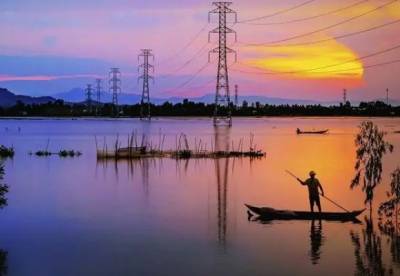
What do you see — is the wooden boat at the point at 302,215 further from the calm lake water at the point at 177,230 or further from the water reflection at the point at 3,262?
the water reflection at the point at 3,262

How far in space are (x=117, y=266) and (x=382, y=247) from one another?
27.1 ft

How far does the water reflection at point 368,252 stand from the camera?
18.0 meters

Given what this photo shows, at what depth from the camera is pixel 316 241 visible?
21219mm

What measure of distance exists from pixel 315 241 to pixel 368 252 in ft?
5.93

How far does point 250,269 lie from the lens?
17.8 meters

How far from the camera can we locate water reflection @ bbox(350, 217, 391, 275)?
59.1 ft

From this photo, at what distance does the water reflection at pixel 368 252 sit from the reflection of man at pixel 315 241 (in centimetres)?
105

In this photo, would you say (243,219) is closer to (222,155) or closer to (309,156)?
(222,155)

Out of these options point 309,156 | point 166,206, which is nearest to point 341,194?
point 166,206

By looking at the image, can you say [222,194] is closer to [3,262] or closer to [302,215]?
[302,215]

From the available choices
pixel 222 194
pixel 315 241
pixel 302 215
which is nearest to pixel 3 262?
pixel 315 241

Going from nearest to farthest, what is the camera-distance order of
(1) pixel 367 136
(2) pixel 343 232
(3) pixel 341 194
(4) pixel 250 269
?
1. (4) pixel 250 269
2. (2) pixel 343 232
3. (1) pixel 367 136
4. (3) pixel 341 194

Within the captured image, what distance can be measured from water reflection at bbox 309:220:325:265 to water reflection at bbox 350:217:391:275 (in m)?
1.03

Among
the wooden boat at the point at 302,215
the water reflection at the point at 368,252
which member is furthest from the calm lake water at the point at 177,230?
the wooden boat at the point at 302,215
